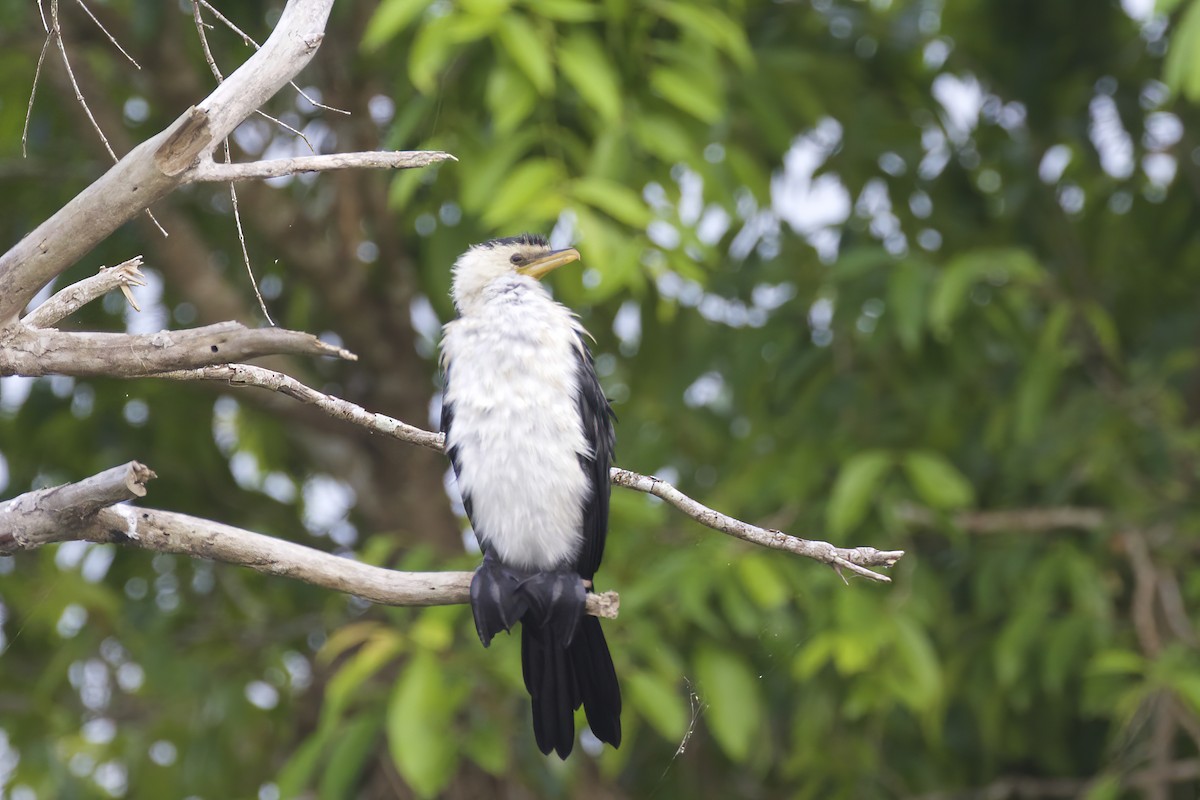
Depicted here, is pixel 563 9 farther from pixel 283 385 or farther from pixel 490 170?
pixel 283 385

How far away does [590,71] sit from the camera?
3127 millimetres

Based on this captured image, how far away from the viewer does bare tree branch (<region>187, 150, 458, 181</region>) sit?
168 centimetres

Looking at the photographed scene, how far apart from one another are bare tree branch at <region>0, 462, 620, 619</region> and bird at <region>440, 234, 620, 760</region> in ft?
0.38

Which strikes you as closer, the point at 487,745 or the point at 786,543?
the point at 786,543

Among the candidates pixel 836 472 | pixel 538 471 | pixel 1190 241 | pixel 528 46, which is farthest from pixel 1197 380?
pixel 538 471

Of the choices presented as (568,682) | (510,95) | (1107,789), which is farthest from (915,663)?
(510,95)

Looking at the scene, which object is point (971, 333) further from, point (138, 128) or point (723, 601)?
point (138, 128)

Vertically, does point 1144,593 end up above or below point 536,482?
below

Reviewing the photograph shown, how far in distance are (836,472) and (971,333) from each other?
23.9 inches

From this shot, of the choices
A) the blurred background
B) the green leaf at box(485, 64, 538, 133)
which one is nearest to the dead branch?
the blurred background

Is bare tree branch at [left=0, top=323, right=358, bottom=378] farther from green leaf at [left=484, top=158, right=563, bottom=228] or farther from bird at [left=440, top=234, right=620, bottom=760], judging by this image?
green leaf at [left=484, top=158, right=563, bottom=228]

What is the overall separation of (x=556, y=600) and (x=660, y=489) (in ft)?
1.35

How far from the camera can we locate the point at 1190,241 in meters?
4.58

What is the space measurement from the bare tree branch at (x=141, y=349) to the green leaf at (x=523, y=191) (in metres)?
1.33
